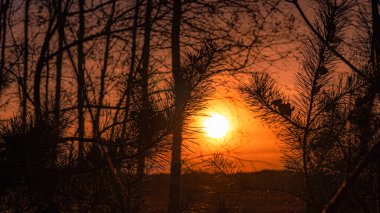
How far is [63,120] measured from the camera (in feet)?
6.98

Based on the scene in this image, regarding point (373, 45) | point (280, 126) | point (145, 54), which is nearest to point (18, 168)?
point (280, 126)

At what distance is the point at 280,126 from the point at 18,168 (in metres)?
1.23

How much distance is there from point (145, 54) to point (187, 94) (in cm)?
432

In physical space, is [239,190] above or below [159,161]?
below

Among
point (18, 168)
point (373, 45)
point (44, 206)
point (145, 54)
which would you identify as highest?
point (145, 54)

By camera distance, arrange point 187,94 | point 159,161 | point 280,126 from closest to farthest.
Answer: point 187,94
point 159,161
point 280,126

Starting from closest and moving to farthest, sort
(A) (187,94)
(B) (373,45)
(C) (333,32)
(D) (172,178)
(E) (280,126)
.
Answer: (B) (373,45) → (A) (187,94) → (C) (333,32) → (E) (280,126) → (D) (172,178)

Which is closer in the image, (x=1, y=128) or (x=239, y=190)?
(x=1, y=128)

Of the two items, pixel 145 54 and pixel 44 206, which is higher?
pixel 145 54

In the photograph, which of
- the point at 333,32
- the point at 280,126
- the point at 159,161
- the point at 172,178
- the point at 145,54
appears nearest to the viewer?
the point at 333,32

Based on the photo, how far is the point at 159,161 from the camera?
1.82 metres

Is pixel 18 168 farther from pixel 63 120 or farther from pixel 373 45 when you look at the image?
pixel 373 45

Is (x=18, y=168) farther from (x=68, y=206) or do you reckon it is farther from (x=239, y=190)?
(x=239, y=190)

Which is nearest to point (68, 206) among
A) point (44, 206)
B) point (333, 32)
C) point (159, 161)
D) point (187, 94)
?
point (44, 206)
